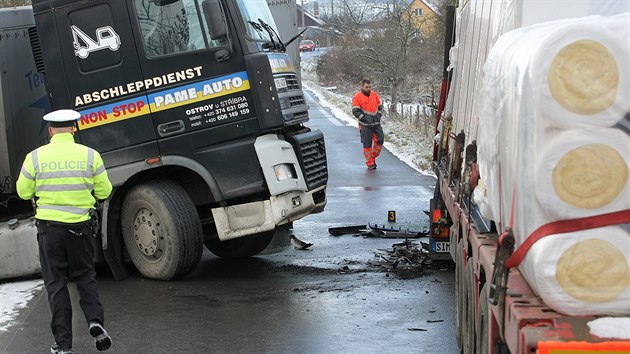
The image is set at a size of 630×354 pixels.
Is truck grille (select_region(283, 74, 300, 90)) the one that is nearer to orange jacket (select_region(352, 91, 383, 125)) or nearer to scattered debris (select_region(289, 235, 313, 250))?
scattered debris (select_region(289, 235, 313, 250))

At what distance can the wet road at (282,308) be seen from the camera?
25.6 ft

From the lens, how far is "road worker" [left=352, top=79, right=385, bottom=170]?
66.9 feet

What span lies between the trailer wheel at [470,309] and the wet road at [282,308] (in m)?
0.84

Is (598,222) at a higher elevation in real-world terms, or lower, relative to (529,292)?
higher

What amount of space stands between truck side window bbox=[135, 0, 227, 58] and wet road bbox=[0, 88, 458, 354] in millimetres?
2346

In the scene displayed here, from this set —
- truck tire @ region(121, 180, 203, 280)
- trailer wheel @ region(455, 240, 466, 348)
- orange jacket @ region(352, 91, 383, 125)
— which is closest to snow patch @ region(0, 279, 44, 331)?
truck tire @ region(121, 180, 203, 280)

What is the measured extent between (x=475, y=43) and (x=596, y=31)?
4.22 metres

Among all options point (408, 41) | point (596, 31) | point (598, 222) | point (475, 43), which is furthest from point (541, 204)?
point (408, 41)

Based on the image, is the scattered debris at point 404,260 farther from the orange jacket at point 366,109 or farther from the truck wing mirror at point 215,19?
the orange jacket at point 366,109

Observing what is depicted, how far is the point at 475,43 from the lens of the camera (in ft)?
26.8

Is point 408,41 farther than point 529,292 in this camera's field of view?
Yes

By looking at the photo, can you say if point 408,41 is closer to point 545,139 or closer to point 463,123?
point 463,123

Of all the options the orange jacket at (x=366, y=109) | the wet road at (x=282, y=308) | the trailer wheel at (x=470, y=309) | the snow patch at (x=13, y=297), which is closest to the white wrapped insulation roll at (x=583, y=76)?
the trailer wheel at (x=470, y=309)

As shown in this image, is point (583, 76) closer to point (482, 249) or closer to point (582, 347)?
point (582, 347)
